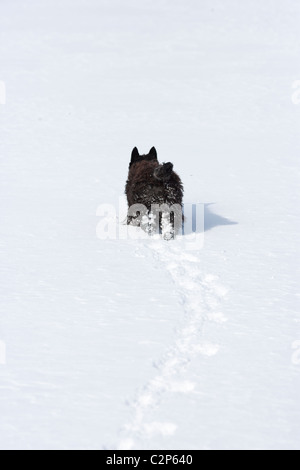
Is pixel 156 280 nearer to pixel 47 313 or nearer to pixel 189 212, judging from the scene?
pixel 47 313

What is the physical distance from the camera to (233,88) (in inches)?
813

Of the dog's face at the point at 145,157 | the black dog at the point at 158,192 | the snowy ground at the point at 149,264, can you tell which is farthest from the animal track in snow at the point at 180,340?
the dog's face at the point at 145,157

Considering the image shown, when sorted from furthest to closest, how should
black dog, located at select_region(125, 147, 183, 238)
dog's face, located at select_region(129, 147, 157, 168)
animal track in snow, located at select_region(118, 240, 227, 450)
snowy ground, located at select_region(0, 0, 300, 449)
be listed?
dog's face, located at select_region(129, 147, 157, 168)
black dog, located at select_region(125, 147, 183, 238)
snowy ground, located at select_region(0, 0, 300, 449)
animal track in snow, located at select_region(118, 240, 227, 450)

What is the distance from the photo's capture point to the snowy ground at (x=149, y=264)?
5480 millimetres

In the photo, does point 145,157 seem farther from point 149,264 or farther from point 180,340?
point 180,340

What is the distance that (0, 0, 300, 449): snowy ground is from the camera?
548cm

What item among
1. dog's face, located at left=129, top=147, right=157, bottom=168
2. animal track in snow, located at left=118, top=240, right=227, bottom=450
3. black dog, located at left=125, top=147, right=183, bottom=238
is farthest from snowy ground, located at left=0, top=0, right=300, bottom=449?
dog's face, located at left=129, top=147, right=157, bottom=168

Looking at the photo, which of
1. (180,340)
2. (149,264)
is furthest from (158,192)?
(180,340)

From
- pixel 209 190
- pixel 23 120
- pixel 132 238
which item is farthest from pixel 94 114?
pixel 132 238

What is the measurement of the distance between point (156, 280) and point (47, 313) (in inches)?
61.0

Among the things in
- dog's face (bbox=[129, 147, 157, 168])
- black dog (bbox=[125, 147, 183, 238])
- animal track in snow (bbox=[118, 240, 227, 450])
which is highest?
dog's face (bbox=[129, 147, 157, 168])

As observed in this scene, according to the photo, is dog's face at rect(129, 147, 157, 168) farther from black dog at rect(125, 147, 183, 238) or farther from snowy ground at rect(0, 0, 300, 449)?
snowy ground at rect(0, 0, 300, 449)

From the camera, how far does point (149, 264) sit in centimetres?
892

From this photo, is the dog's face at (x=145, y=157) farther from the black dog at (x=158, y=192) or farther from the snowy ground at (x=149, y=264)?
the snowy ground at (x=149, y=264)
